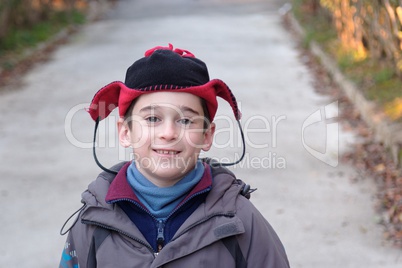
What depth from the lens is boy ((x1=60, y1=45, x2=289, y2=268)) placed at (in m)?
2.21

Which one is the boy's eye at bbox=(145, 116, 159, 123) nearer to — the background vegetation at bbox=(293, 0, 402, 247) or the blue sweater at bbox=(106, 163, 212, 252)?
the blue sweater at bbox=(106, 163, 212, 252)

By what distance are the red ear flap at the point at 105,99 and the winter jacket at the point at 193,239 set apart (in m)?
0.32

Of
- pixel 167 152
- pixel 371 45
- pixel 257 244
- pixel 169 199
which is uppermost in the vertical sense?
pixel 371 45

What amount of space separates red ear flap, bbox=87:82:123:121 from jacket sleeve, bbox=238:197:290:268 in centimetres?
57

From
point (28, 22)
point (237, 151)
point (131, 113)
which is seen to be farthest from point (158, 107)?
→ point (28, 22)

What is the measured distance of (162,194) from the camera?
233cm

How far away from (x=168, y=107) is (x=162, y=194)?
286 millimetres

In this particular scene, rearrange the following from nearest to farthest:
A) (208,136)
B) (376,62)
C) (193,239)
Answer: (193,239) < (208,136) < (376,62)

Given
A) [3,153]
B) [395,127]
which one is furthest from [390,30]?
[3,153]

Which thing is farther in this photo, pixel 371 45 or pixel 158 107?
pixel 371 45

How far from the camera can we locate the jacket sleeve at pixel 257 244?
2205 millimetres

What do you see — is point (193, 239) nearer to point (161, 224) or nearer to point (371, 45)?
point (161, 224)

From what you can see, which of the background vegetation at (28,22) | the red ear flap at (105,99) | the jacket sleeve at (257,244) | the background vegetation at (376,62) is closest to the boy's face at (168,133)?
the red ear flap at (105,99)

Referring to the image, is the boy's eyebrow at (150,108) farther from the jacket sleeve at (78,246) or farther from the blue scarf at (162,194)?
the jacket sleeve at (78,246)
